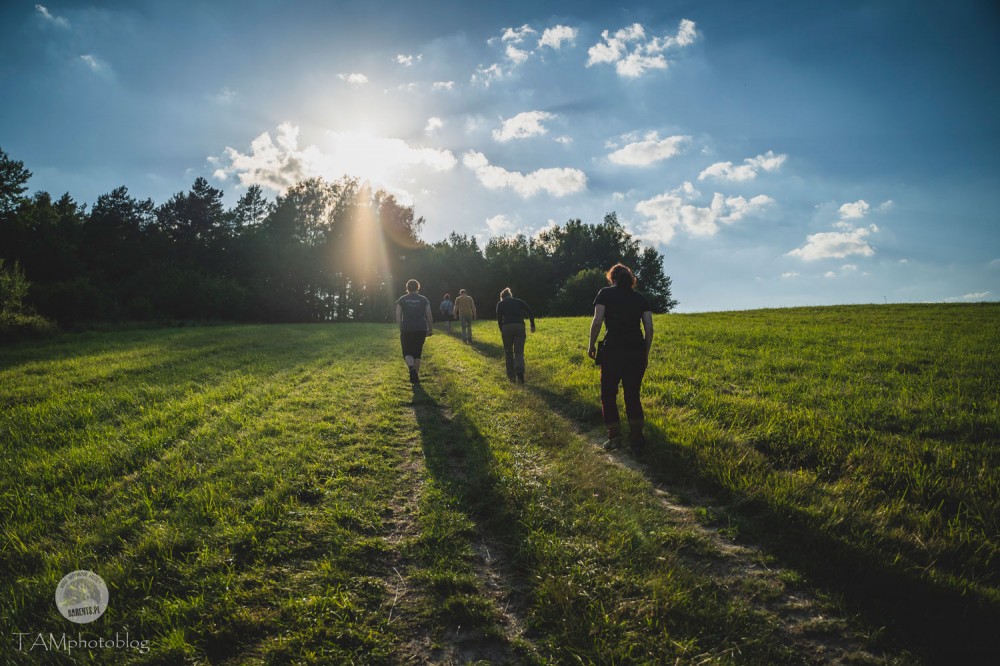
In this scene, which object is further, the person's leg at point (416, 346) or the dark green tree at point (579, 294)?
the dark green tree at point (579, 294)

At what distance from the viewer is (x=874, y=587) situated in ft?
11.0

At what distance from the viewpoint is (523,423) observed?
777 centimetres

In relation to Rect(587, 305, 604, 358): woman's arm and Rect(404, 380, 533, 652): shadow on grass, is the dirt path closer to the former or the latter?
Rect(404, 380, 533, 652): shadow on grass

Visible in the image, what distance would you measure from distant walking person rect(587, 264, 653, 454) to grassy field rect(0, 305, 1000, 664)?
594 mm

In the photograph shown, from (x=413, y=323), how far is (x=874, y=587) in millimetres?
9665

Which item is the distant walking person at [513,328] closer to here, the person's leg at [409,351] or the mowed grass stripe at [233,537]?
the person's leg at [409,351]

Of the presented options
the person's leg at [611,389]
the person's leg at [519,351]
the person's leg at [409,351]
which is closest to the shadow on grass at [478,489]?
the person's leg at [611,389]

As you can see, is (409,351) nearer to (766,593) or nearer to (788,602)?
(766,593)

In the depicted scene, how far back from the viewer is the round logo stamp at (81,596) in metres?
3.00

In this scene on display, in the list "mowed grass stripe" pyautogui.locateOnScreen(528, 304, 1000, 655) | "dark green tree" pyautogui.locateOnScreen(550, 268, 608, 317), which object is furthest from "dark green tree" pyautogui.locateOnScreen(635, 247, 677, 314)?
"mowed grass stripe" pyautogui.locateOnScreen(528, 304, 1000, 655)

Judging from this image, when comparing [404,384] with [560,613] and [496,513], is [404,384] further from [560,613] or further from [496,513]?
[560,613]

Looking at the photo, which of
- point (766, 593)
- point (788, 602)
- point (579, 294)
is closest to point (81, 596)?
point (766, 593)

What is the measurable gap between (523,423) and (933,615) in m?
5.52

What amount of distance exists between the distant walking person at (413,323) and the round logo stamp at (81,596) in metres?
7.63
